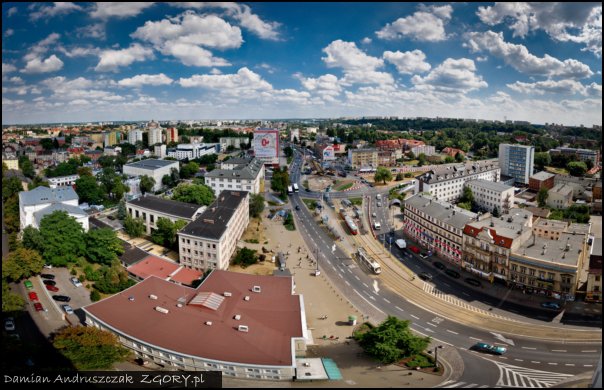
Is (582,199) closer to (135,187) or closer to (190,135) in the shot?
(135,187)

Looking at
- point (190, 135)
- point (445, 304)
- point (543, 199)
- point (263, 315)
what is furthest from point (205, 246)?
point (190, 135)

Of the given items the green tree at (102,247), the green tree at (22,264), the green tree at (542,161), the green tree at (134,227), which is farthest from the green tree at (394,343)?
the green tree at (542,161)

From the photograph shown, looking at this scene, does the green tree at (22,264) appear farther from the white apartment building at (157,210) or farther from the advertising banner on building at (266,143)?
the advertising banner on building at (266,143)

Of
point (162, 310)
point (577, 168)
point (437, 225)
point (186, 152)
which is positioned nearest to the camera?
point (162, 310)

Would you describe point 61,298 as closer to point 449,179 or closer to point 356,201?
point 356,201

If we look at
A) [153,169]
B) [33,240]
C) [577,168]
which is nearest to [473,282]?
[33,240]

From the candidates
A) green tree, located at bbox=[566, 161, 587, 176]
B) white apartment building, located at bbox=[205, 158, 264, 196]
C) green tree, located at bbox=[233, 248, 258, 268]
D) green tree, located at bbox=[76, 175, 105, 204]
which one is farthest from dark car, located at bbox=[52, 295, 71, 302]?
green tree, located at bbox=[566, 161, 587, 176]

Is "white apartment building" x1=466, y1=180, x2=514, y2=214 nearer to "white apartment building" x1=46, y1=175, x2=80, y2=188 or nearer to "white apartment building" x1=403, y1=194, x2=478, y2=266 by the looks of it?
"white apartment building" x1=403, y1=194, x2=478, y2=266
